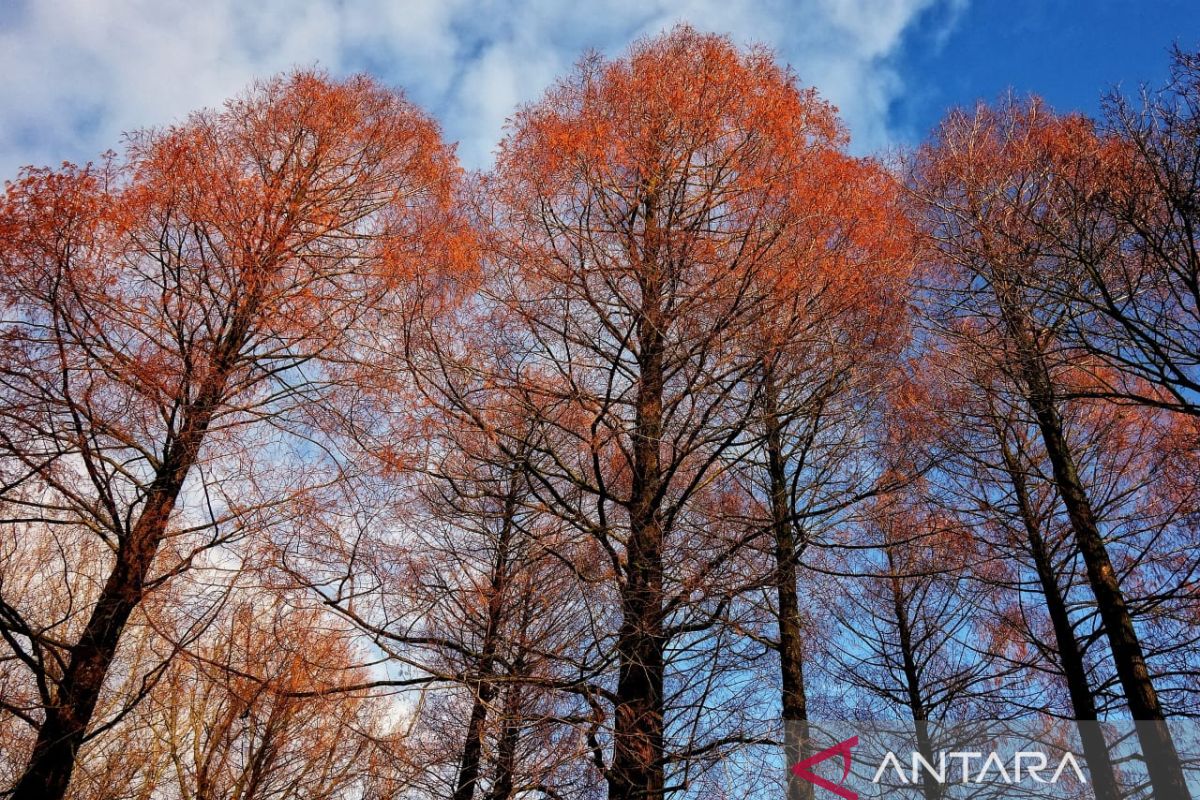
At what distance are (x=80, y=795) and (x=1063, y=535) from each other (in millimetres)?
12516

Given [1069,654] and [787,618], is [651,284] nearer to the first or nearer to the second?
[787,618]

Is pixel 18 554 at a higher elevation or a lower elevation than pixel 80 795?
higher

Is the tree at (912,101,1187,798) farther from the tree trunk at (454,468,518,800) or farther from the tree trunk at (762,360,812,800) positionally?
the tree trunk at (454,468,518,800)

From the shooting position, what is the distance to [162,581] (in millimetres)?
4941

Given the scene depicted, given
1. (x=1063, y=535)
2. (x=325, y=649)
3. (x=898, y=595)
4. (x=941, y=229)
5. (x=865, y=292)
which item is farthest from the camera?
(x=898, y=595)

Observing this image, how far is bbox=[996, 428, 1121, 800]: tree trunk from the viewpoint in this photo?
266 inches

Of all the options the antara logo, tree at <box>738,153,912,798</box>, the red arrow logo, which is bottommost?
the red arrow logo

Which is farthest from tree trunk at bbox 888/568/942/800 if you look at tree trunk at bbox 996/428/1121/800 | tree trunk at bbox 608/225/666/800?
tree trunk at bbox 608/225/666/800

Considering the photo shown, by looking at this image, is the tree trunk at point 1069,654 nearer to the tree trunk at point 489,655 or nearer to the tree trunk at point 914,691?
the tree trunk at point 914,691

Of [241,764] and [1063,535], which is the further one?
[241,764]

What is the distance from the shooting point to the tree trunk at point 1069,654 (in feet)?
22.2

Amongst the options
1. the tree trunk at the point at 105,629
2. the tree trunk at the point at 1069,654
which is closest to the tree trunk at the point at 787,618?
the tree trunk at the point at 1069,654

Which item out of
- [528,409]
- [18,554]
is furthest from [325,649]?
[18,554]

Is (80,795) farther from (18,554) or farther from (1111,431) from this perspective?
(1111,431)
